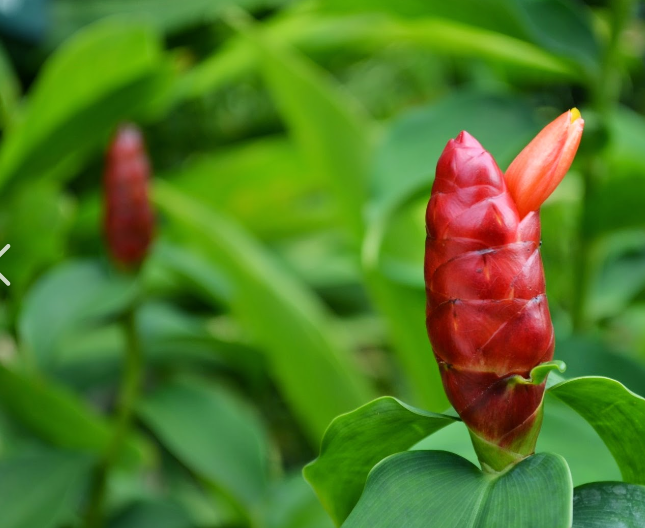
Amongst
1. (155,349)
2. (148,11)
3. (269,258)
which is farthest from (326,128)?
(148,11)

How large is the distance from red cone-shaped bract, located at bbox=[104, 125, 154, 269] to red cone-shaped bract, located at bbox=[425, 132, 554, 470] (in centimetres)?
33

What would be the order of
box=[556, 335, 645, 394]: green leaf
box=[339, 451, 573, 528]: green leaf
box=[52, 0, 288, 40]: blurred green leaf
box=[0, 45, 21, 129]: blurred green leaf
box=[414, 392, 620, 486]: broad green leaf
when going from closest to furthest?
1. box=[339, 451, 573, 528]: green leaf
2. box=[414, 392, 620, 486]: broad green leaf
3. box=[556, 335, 645, 394]: green leaf
4. box=[0, 45, 21, 129]: blurred green leaf
5. box=[52, 0, 288, 40]: blurred green leaf

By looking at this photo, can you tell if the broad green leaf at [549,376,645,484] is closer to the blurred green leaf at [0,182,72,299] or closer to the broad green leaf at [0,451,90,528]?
the broad green leaf at [0,451,90,528]

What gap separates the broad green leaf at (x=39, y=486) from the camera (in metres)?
0.53

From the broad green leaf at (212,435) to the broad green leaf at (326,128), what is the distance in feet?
0.77

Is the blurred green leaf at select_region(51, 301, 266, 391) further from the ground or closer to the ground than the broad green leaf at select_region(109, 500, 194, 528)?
further from the ground

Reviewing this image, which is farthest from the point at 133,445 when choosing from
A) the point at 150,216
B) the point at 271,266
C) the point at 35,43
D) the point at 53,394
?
the point at 35,43

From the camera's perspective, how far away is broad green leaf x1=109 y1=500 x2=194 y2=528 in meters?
0.59

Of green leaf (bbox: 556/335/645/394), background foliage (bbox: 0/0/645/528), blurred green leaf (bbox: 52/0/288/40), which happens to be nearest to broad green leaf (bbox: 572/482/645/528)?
background foliage (bbox: 0/0/645/528)

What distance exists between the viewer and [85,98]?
2.58 ft

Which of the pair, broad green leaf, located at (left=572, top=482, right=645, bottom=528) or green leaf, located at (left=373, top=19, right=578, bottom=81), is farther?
green leaf, located at (left=373, top=19, right=578, bottom=81)

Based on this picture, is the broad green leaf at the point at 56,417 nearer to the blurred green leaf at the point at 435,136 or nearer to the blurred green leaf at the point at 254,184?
the blurred green leaf at the point at 435,136

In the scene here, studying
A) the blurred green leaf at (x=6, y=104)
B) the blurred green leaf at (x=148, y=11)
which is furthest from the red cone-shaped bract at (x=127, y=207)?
the blurred green leaf at (x=148, y=11)

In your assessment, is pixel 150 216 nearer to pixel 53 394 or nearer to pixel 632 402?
pixel 53 394
